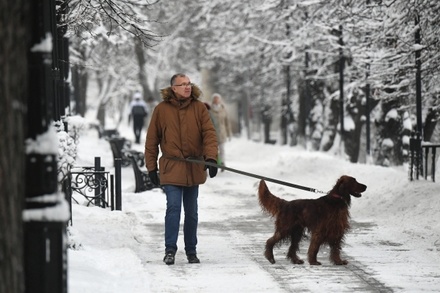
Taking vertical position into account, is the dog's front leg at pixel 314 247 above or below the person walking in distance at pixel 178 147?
below

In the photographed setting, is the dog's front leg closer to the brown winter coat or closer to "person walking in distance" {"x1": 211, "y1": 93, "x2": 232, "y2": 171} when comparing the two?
the brown winter coat

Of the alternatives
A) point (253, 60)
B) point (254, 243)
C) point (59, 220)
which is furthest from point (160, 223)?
point (253, 60)

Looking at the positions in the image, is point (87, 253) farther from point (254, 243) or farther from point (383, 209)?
point (383, 209)

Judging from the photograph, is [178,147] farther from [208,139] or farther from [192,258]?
[192,258]

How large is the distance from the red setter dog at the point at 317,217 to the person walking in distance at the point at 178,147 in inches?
30.1

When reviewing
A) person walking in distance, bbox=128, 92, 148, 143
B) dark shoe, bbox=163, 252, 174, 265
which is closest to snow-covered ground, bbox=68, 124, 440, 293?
dark shoe, bbox=163, 252, 174, 265

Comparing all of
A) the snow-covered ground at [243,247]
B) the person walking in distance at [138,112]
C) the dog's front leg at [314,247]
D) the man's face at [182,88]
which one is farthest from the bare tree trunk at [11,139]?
the person walking in distance at [138,112]

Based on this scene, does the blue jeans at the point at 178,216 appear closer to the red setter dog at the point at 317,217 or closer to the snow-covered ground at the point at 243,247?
the snow-covered ground at the point at 243,247

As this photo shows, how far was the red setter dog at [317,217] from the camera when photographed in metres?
9.65

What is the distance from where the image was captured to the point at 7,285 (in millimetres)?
4941

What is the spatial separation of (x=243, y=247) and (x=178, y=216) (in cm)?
151

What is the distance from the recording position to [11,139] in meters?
5.04

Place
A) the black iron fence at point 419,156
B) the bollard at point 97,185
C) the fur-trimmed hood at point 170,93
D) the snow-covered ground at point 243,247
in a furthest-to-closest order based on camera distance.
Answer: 1. the black iron fence at point 419,156
2. the bollard at point 97,185
3. the fur-trimmed hood at point 170,93
4. the snow-covered ground at point 243,247

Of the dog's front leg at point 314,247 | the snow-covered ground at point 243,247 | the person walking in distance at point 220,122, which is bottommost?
the snow-covered ground at point 243,247
